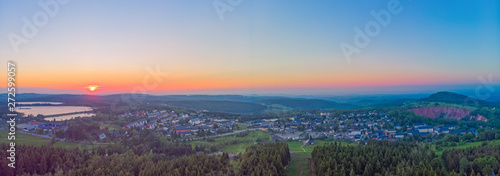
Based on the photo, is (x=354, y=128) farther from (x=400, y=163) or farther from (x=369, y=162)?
(x=369, y=162)

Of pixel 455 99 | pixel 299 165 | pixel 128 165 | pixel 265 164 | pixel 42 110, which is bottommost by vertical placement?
pixel 299 165

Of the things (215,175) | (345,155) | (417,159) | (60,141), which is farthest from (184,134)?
(417,159)

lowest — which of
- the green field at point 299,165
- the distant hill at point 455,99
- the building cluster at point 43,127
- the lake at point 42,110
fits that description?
the green field at point 299,165

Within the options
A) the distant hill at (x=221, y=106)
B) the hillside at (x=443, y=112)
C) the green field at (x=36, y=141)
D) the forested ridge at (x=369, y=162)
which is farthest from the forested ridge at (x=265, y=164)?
the distant hill at (x=221, y=106)

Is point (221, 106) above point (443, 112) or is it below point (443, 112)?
above

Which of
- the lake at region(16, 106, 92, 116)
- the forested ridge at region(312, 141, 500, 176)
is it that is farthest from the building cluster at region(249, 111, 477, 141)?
the lake at region(16, 106, 92, 116)

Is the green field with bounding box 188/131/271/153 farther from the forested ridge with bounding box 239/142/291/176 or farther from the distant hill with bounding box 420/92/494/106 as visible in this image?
the distant hill with bounding box 420/92/494/106

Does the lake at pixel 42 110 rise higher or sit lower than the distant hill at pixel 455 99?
lower

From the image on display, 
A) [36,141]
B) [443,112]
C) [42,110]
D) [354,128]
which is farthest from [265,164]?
[42,110]

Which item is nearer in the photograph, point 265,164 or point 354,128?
Answer: point 265,164

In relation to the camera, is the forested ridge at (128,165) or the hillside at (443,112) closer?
the forested ridge at (128,165)

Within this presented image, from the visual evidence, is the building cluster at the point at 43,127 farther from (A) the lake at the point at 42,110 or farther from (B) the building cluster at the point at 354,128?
(B) the building cluster at the point at 354,128
